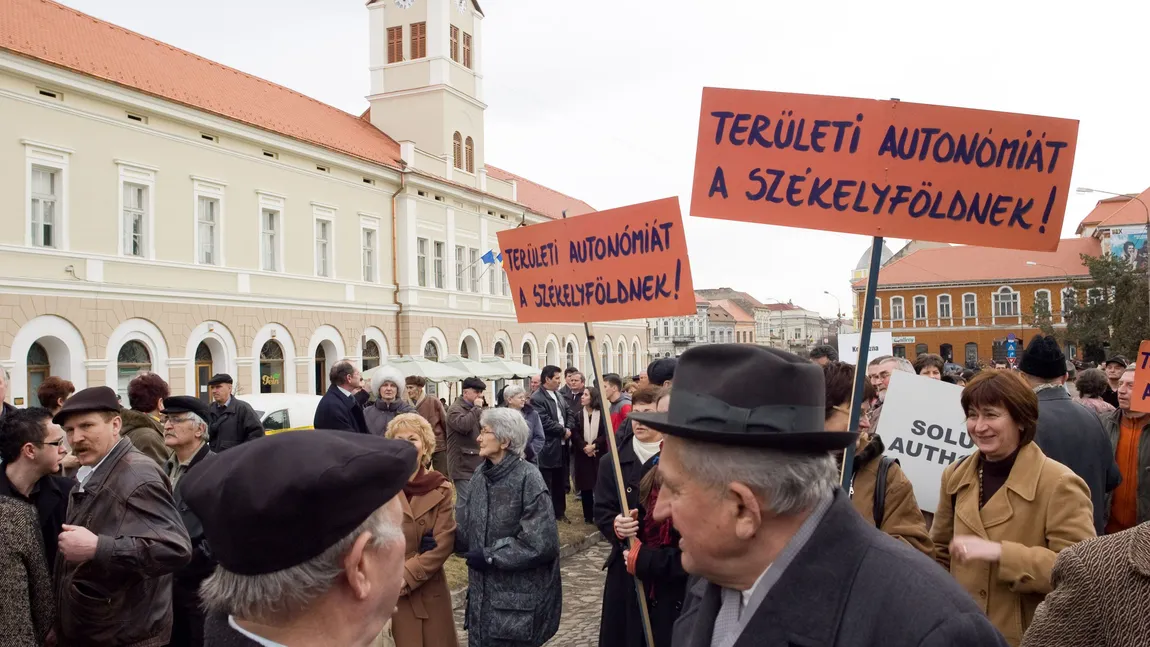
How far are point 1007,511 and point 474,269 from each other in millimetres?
37080

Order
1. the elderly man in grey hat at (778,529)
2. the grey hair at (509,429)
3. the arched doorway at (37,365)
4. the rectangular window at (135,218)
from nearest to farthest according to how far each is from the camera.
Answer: the elderly man in grey hat at (778,529), the grey hair at (509,429), the arched doorway at (37,365), the rectangular window at (135,218)

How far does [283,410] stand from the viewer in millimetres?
18469

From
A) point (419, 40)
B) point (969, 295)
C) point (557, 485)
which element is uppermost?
point (419, 40)

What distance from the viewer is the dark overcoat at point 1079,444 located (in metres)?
4.68

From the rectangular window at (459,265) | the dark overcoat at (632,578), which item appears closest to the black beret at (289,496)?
the dark overcoat at (632,578)

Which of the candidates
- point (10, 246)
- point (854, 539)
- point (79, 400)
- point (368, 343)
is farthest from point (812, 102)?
point (368, 343)

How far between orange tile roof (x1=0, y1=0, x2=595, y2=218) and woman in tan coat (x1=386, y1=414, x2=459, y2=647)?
68.1ft

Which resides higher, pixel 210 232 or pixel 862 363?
pixel 210 232

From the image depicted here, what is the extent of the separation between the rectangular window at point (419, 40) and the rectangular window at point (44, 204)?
19415 mm

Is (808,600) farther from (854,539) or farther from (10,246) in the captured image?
(10,246)

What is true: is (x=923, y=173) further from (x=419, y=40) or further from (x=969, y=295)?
(x=969, y=295)

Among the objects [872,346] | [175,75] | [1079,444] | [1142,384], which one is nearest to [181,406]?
[1079,444]

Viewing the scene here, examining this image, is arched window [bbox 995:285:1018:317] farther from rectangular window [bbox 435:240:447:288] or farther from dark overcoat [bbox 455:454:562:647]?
dark overcoat [bbox 455:454:562:647]

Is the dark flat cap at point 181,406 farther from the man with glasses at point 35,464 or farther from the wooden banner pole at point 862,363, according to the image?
the wooden banner pole at point 862,363
